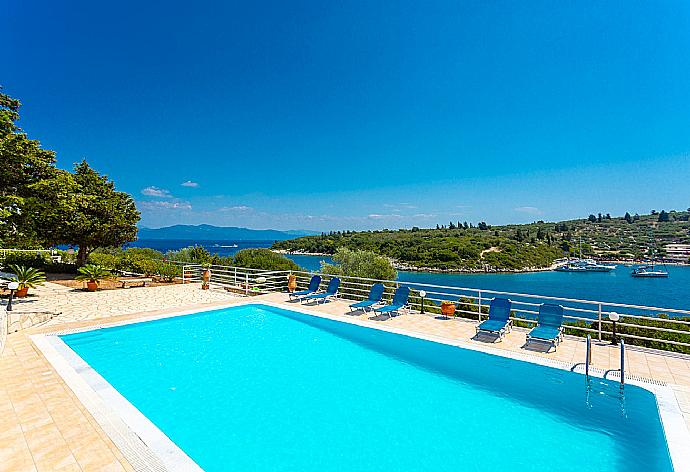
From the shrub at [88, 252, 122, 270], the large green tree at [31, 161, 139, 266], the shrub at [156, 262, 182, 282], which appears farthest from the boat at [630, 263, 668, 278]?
the shrub at [88, 252, 122, 270]

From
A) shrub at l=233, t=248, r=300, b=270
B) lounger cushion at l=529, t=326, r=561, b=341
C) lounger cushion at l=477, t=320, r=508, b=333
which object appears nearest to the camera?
lounger cushion at l=529, t=326, r=561, b=341

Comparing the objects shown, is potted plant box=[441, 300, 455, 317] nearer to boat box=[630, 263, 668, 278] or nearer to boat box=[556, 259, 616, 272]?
boat box=[556, 259, 616, 272]

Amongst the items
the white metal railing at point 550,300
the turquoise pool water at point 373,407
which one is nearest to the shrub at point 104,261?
the white metal railing at point 550,300

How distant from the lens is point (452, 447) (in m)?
4.09

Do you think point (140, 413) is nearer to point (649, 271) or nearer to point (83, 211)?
point (83, 211)

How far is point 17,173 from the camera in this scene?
42.3ft

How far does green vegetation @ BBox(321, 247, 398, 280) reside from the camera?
74.3 ft

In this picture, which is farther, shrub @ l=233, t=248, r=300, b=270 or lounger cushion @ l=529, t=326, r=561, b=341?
shrub @ l=233, t=248, r=300, b=270

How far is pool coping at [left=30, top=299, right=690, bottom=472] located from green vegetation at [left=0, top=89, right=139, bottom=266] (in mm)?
7760

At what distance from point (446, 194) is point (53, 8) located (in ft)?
80.0

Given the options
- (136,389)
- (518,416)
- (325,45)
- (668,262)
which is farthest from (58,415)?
(668,262)

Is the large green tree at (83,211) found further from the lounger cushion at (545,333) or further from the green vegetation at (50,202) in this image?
the lounger cushion at (545,333)

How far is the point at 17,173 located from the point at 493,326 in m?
16.8

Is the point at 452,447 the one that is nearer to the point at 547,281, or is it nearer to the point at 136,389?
the point at 136,389
